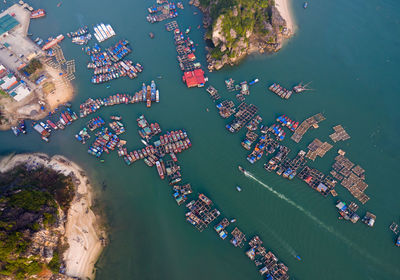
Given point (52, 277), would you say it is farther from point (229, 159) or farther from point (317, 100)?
point (317, 100)

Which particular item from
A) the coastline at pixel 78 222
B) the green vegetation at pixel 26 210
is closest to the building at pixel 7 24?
the coastline at pixel 78 222

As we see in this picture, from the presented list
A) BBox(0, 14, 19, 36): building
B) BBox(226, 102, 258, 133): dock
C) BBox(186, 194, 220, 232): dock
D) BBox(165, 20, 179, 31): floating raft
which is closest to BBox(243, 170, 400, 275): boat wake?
BBox(186, 194, 220, 232): dock

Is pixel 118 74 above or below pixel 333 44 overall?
below

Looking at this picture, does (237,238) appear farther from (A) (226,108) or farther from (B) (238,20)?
(B) (238,20)

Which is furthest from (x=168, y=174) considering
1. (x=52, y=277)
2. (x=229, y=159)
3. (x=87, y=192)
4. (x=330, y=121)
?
(x=330, y=121)

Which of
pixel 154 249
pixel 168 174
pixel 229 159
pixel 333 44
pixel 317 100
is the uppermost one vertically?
pixel 333 44

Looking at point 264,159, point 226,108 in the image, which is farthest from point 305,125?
point 226,108

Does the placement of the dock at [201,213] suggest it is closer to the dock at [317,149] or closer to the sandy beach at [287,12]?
the dock at [317,149]
